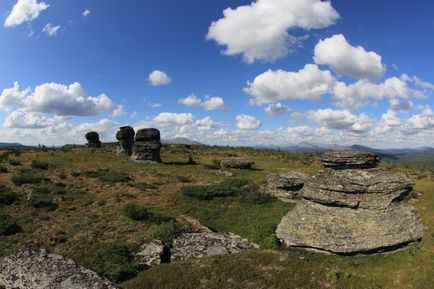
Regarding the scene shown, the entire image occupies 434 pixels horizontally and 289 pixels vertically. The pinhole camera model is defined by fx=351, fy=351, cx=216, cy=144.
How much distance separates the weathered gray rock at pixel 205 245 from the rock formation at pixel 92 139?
6257cm

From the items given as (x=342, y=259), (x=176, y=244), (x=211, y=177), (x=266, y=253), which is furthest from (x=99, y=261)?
(x=211, y=177)

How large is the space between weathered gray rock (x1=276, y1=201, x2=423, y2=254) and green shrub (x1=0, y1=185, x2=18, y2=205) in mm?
24576

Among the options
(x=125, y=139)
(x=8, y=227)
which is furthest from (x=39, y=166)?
(x=8, y=227)

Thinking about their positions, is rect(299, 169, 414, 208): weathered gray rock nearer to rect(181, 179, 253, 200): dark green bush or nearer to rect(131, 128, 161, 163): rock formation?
rect(181, 179, 253, 200): dark green bush

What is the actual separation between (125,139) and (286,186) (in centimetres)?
3890

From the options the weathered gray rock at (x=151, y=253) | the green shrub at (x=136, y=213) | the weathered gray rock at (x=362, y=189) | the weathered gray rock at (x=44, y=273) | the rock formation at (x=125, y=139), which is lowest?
the weathered gray rock at (x=151, y=253)

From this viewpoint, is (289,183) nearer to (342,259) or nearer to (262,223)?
(262,223)

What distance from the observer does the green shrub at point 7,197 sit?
31891 mm

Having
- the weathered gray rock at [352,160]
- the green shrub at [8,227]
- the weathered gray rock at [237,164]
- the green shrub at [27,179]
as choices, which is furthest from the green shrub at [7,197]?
the weathered gray rock at [237,164]

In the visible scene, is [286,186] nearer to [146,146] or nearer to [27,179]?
[27,179]

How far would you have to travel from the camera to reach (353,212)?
939 inches

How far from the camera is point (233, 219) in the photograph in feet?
103

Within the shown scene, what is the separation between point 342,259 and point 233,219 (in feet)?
36.9

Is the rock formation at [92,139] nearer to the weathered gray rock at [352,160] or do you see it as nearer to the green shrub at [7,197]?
the green shrub at [7,197]
